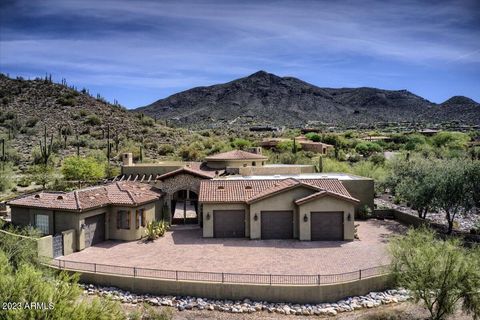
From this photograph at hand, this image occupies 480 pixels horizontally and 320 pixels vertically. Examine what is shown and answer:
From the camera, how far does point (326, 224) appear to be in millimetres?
28453

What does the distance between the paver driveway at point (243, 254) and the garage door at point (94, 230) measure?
0.51 metres

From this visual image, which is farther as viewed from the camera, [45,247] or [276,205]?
[276,205]

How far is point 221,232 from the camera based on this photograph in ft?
95.5

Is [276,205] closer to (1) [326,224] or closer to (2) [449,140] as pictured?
(1) [326,224]

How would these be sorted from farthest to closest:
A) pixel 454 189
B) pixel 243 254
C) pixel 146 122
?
pixel 146 122 < pixel 454 189 < pixel 243 254

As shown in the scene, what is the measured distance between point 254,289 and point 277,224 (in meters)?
8.98

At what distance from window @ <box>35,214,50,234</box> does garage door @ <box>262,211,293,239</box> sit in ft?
46.8

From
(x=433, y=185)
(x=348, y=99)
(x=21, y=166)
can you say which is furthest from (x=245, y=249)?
(x=348, y=99)

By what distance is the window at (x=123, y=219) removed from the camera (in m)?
28.4

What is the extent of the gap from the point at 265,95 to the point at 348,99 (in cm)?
3725

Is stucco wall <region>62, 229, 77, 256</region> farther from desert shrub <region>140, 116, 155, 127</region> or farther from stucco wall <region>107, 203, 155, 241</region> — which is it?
desert shrub <region>140, 116, 155, 127</region>

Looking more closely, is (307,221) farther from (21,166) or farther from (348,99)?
(348,99)

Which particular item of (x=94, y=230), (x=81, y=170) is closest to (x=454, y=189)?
(x=94, y=230)

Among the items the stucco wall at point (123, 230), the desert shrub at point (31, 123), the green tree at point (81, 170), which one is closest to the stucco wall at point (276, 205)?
the stucco wall at point (123, 230)
